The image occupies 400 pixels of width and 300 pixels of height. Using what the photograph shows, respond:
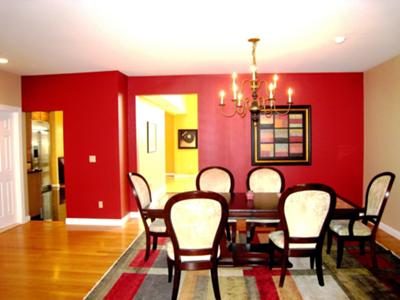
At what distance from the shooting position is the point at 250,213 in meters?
2.97

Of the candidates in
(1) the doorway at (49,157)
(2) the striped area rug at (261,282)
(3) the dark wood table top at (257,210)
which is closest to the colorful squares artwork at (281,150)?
(3) the dark wood table top at (257,210)

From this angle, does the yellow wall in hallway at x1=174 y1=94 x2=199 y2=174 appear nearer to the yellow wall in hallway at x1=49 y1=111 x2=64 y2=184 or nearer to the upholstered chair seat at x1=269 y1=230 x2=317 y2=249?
the yellow wall in hallway at x1=49 y1=111 x2=64 y2=184

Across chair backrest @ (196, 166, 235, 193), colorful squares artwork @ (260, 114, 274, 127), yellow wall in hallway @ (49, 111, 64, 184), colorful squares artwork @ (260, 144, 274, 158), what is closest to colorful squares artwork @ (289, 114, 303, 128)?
colorful squares artwork @ (260, 114, 274, 127)

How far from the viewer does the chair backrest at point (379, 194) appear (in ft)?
10.1

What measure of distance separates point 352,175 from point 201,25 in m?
3.82

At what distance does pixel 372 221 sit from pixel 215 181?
6.57 ft

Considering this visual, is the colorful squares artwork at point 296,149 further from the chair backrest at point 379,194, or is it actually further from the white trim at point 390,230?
the chair backrest at point 379,194

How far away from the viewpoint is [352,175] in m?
5.20

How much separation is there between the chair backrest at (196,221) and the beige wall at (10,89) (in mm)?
4037

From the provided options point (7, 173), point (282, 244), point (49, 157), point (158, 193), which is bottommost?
point (158, 193)

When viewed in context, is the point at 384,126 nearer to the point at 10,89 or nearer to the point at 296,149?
the point at 296,149

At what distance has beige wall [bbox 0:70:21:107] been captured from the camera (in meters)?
4.85

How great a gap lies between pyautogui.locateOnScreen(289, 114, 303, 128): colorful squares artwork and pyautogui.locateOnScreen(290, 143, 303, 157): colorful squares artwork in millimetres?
328

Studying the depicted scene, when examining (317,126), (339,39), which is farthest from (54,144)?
(339,39)
